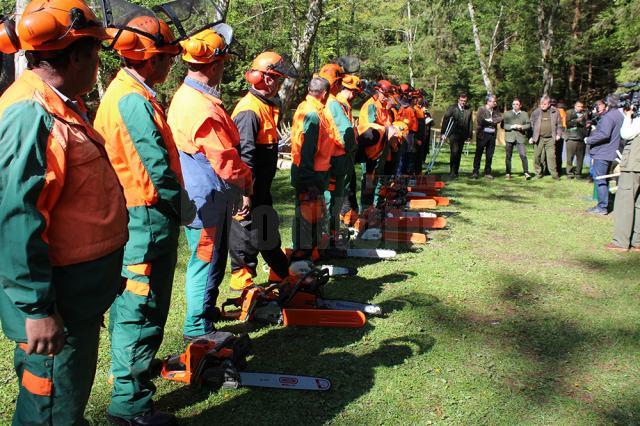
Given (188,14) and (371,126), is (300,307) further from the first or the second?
(371,126)

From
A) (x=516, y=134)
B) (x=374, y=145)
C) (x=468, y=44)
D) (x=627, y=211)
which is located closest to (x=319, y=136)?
(x=374, y=145)

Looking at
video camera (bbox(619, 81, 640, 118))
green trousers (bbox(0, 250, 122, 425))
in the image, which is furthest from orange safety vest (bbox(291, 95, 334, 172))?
video camera (bbox(619, 81, 640, 118))

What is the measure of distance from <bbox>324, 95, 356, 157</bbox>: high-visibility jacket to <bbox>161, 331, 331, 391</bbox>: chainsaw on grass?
3514 mm

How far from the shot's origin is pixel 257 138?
191 inches

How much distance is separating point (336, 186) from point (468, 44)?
33.2 meters

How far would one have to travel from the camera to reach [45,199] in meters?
1.92

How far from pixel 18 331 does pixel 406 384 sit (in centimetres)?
260

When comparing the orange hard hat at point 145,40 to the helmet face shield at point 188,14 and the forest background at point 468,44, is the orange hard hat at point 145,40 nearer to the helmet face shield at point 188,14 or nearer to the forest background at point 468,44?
the helmet face shield at point 188,14

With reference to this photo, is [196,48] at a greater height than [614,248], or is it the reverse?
[196,48]

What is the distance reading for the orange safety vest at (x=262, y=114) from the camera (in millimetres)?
4781

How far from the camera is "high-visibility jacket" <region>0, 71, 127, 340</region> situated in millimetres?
1828

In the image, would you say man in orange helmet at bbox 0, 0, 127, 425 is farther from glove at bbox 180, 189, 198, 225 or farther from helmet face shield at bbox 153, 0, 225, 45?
helmet face shield at bbox 153, 0, 225, 45

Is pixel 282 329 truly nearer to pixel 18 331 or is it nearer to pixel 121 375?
pixel 121 375

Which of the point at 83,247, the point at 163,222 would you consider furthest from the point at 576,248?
the point at 83,247
